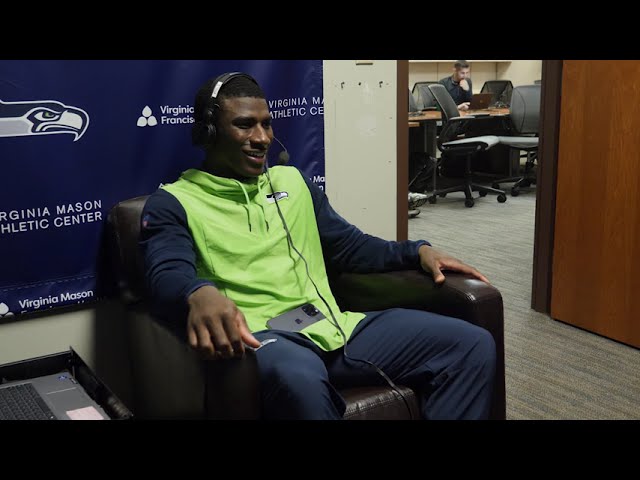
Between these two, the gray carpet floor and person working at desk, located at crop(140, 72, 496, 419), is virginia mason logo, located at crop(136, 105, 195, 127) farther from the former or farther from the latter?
the gray carpet floor

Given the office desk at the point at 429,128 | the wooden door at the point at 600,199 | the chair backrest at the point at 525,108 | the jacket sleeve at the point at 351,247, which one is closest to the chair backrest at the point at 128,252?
the jacket sleeve at the point at 351,247

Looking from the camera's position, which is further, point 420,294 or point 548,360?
point 548,360

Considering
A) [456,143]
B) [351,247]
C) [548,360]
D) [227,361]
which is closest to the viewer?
[227,361]

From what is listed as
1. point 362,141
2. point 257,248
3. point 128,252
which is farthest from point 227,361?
point 362,141

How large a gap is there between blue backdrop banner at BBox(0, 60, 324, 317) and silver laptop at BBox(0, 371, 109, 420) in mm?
283

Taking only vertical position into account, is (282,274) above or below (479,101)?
below

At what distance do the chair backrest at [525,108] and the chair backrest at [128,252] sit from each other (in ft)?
15.9

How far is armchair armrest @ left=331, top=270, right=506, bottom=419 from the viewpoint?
5.38 ft

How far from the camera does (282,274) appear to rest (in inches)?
67.1

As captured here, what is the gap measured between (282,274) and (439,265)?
402 mm

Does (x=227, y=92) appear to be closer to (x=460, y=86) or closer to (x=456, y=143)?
(x=456, y=143)

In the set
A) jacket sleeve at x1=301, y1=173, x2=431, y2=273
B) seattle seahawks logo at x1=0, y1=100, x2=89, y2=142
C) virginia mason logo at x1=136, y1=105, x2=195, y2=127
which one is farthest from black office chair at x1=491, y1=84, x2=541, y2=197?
seattle seahawks logo at x1=0, y1=100, x2=89, y2=142

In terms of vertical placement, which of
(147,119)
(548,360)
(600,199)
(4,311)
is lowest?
(548,360)
